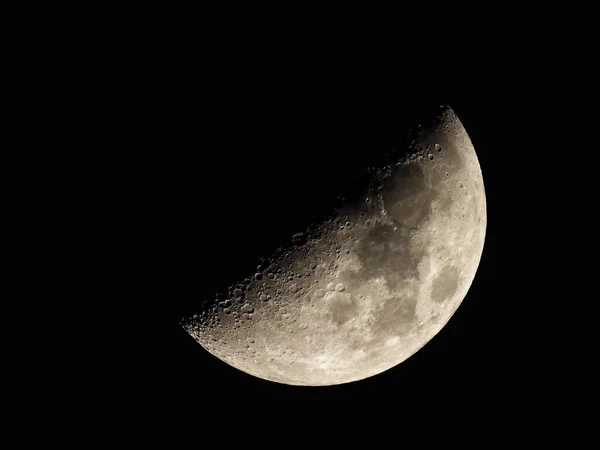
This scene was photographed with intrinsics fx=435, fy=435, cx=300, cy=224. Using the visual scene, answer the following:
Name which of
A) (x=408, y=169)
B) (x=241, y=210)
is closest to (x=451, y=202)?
(x=408, y=169)

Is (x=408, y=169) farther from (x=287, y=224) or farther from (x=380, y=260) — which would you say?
(x=287, y=224)

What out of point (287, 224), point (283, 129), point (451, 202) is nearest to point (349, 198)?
point (287, 224)

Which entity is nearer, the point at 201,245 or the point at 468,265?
the point at 201,245

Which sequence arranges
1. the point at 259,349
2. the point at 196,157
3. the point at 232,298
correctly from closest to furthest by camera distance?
1. the point at 196,157
2. the point at 232,298
3. the point at 259,349

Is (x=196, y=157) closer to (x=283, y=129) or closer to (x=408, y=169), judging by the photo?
(x=283, y=129)

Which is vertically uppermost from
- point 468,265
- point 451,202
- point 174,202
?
point 174,202

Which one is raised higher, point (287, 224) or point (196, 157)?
point (196, 157)

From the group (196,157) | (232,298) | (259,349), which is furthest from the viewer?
(259,349)
